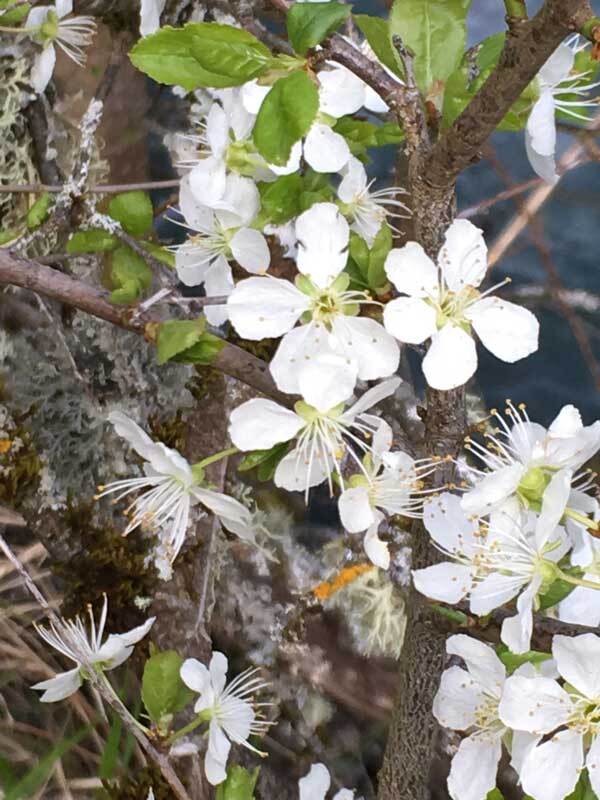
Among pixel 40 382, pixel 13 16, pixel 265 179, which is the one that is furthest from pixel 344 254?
pixel 40 382

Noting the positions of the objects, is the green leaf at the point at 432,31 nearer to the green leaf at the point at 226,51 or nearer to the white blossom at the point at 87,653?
the green leaf at the point at 226,51

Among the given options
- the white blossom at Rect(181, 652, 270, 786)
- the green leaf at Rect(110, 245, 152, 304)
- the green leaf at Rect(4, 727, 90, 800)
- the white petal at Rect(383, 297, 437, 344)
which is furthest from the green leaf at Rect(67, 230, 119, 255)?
the green leaf at Rect(4, 727, 90, 800)

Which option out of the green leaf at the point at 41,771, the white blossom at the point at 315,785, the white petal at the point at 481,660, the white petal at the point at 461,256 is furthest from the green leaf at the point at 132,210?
the green leaf at the point at 41,771

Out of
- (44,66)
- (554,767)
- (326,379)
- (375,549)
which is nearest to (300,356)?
(326,379)

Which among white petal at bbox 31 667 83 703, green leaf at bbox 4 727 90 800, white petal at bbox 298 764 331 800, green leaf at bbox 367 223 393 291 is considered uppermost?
green leaf at bbox 367 223 393 291

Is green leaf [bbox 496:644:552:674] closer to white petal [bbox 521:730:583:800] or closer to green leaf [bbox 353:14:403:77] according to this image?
white petal [bbox 521:730:583:800]

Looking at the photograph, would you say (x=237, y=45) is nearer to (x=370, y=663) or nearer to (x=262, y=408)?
(x=262, y=408)
